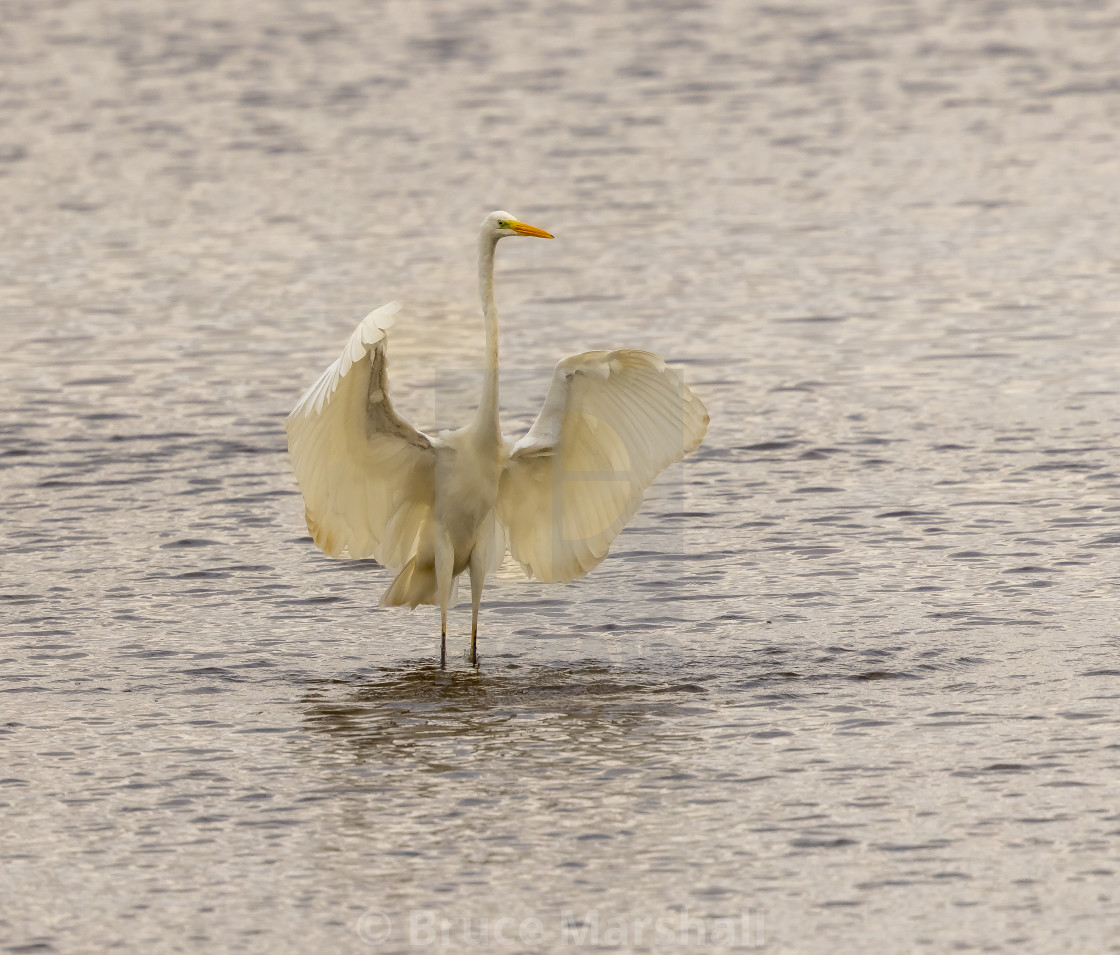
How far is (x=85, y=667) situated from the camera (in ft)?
45.3

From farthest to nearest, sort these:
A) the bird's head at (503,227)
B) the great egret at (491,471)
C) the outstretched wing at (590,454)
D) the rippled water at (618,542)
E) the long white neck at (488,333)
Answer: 1. the bird's head at (503,227)
2. the long white neck at (488,333)
3. the outstretched wing at (590,454)
4. the great egret at (491,471)
5. the rippled water at (618,542)

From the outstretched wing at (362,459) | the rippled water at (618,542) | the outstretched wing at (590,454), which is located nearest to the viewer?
the rippled water at (618,542)

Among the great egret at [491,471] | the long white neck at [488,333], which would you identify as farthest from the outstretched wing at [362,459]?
the long white neck at [488,333]

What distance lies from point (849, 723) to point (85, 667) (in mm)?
4884

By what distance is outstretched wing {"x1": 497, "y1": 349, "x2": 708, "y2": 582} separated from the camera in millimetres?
13352

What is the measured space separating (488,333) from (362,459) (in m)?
1.11

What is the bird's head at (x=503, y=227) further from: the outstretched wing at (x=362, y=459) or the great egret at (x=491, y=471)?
the outstretched wing at (x=362, y=459)

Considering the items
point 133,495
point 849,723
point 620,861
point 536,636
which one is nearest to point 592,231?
point 133,495

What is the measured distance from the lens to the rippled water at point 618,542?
10.6 metres

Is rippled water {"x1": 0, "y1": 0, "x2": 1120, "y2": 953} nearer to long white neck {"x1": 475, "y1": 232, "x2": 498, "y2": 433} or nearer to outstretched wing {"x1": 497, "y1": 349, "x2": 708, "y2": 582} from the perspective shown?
outstretched wing {"x1": 497, "y1": 349, "x2": 708, "y2": 582}

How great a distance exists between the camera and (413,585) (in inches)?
564

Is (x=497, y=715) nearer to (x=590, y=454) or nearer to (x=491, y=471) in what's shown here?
(x=491, y=471)

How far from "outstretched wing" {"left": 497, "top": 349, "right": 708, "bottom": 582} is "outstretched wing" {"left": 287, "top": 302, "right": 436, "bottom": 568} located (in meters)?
0.63

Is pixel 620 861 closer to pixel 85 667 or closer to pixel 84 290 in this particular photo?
pixel 85 667
